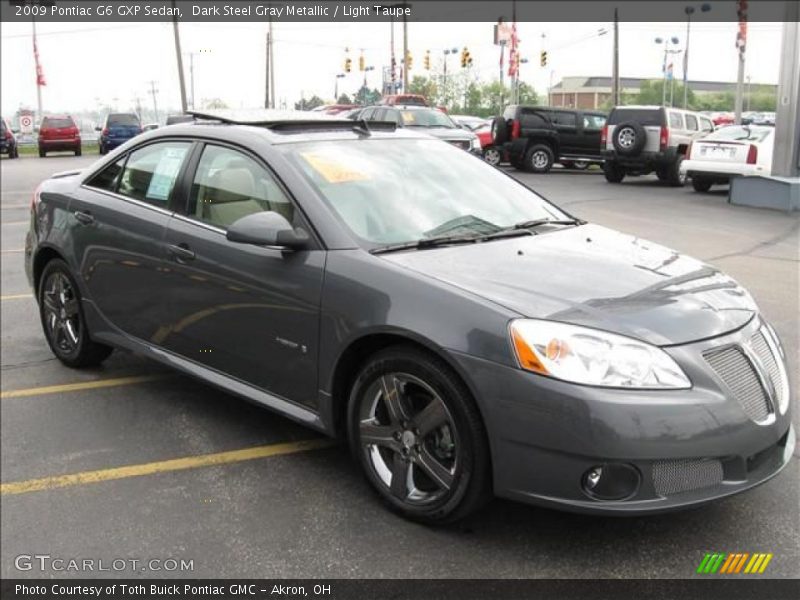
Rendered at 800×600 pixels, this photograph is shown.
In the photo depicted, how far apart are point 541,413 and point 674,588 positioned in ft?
2.45

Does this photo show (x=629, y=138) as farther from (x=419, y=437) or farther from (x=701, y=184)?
(x=419, y=437)

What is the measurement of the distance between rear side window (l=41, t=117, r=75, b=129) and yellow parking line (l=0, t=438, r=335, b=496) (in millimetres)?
30653

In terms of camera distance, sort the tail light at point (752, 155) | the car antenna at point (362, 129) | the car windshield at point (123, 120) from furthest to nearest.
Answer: the car windshield at point (123, 120) < the tail light at point (752, 155) < the car antenna at point (362, 129)

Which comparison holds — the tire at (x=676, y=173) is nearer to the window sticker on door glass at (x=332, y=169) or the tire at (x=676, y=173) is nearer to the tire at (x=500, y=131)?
the tire at (x=500, y=131)

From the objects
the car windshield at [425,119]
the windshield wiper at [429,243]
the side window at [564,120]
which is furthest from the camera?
the side window at [564,120]

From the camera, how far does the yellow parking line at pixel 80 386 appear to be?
4.63m

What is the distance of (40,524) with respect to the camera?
10.3 feet

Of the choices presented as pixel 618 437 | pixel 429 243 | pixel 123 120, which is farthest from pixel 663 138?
pixel 123 120

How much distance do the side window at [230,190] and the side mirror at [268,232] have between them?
147 mm

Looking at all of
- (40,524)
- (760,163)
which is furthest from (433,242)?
(760,163)

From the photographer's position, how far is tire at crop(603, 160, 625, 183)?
62.8 feet

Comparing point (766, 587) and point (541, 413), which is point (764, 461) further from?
point (541, 413)

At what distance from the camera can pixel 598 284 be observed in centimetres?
310

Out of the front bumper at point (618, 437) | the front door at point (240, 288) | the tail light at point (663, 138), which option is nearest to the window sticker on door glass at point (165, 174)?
the front door at point (240, 288)
